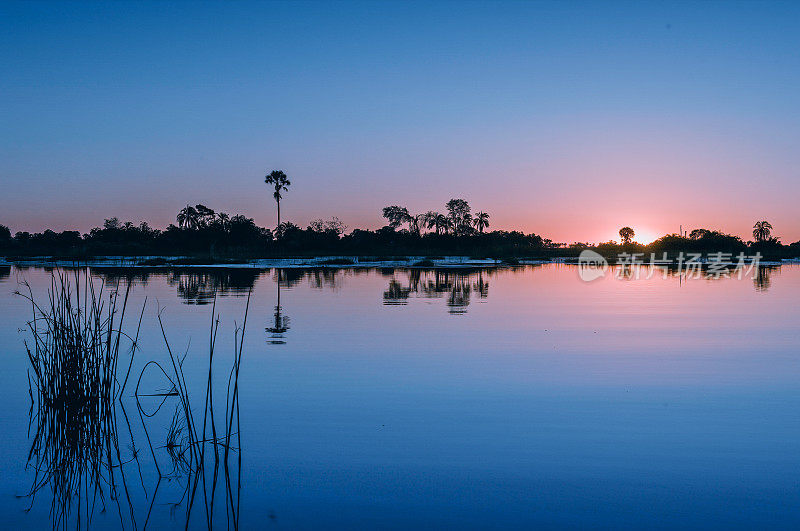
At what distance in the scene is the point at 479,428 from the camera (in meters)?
6.90

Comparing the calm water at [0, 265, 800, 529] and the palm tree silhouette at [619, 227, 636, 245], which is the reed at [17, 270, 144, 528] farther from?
the palm tree silhouette at [619, 227, 636, 245]

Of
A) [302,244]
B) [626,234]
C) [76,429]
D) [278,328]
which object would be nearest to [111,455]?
[76,429]

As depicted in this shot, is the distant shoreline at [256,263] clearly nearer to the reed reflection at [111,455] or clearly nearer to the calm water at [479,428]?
the calm water at [479,428]

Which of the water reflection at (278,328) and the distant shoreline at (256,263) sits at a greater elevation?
the distant shoreline at (256,263)

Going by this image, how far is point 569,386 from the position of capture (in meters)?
8.88

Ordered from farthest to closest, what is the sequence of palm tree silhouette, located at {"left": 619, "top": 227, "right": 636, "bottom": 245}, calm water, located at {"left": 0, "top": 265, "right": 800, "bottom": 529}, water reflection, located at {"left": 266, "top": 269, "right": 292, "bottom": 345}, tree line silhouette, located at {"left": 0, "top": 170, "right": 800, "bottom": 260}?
palm tree silhouette, located at {"left": 619, "top": 227, "right": 636, "bottom": 245} < tree line silhouette, located at {"left": 0, "top": 170, "right": 800, "bottom": 260} < water reflection, located at {"left": 266, "top": 269, "right": 292, "bottom": 345} < calm water, located at {"left": 0, "top": 265, "right": 800, "bottom": 529}

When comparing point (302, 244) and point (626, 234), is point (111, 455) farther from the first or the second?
point (626, 234)

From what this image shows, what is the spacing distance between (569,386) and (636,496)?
3.80 meters

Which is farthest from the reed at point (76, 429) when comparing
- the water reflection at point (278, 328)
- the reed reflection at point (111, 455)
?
the water reflection at point (278, 328)

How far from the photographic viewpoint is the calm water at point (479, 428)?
16.3 feet

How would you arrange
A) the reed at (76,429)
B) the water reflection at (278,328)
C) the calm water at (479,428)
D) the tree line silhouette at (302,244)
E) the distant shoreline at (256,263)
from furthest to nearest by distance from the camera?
the tree line silhouette at (302,244) < the distant shoreline at (256,263) < the water reflection at (278,328) < the reed at (76,429) < the calm water at (479,428)

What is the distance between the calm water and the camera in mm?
4973

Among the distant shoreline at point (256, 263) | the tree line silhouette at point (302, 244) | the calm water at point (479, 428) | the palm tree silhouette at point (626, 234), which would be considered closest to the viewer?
the calm water at point (479, 428)

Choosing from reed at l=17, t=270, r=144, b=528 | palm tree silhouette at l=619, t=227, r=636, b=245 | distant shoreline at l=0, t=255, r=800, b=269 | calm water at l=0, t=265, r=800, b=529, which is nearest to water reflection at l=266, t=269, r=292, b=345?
calm water at l=0, t=265, r=800, b=529
